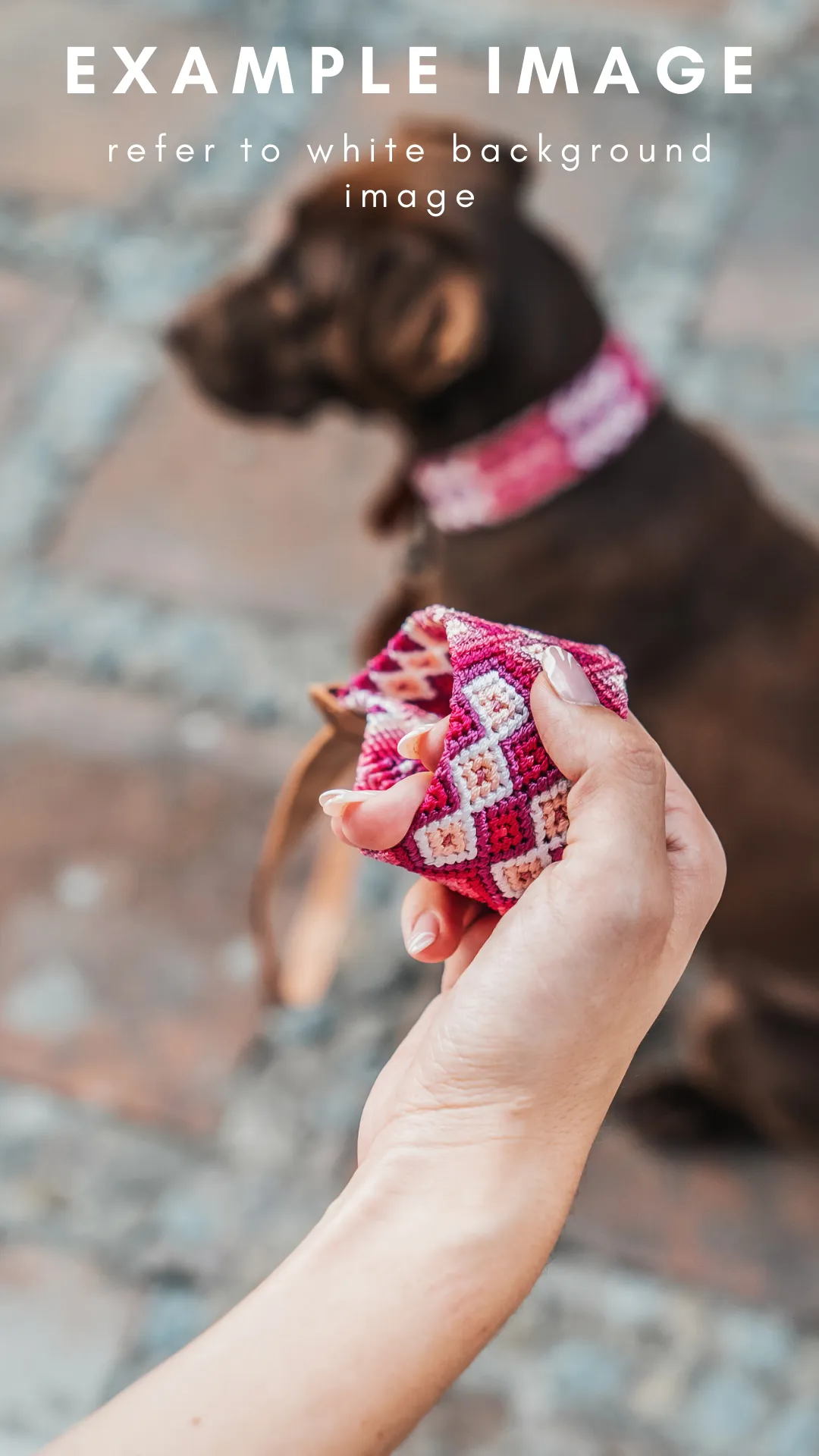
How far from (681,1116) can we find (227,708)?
0.85 meters

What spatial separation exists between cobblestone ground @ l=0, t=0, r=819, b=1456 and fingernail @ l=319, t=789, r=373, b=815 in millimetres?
905

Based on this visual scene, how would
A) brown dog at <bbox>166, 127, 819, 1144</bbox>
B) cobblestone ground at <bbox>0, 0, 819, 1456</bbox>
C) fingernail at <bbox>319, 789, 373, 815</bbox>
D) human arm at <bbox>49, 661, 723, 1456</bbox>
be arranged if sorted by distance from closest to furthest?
1. human arm at <bbox>49, 661, 723, 1456</bbox>
2. fingernail at <bbox>319, 789, 373, 815</bbox>
3. brown dog at <bbox>166, 127, 819, 1144</bbox>
4. cobblestone ground at <bbox>0, 0, 819, 1456</bbox>

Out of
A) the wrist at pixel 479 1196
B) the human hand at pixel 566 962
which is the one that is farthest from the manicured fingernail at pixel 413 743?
the wrist at pixel 479 1196

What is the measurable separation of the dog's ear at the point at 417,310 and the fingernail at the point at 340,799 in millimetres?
780

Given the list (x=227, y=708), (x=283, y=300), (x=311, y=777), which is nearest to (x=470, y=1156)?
(x=311, y=777)

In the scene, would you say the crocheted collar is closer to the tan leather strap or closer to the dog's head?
the dog's head

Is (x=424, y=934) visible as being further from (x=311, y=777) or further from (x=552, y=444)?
(x=552, y=444)

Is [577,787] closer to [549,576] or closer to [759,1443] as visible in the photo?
[549,576]

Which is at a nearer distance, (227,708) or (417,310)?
(417,310)

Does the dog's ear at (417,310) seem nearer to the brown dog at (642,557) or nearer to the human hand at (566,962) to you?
the brown dog at (642,557)

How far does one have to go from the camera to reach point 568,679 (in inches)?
26.5

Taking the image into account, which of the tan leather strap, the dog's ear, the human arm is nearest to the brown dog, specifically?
the dog's ear

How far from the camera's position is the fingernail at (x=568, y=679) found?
67 cm

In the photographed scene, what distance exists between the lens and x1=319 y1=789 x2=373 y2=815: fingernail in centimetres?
67
